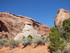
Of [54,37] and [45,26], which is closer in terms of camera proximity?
[54,37]

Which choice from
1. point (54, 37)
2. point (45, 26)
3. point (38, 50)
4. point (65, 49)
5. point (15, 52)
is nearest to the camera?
point (65, 49)

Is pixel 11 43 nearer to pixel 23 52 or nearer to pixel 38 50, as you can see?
pixel 23 52

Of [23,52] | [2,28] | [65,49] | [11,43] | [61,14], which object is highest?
[2,28]

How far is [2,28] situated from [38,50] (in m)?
24.2

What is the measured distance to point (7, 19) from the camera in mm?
34594

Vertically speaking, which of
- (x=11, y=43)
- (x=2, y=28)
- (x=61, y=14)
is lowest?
(x=11, y=43)

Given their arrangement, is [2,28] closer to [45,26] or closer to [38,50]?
[45,26]

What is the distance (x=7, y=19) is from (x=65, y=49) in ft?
87.8

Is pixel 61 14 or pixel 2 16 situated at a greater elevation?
pixel 2 16

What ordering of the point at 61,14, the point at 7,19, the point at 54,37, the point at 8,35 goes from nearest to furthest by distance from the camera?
the point at 54,37 < the point at 61,14 < the point at 8,35 < the point at 7,19

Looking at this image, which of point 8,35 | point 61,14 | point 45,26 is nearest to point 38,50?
point 61,14

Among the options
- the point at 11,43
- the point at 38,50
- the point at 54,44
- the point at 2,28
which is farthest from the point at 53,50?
the point at 2,28

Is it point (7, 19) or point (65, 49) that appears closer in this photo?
point (65, 49)

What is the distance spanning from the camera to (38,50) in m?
10.9
